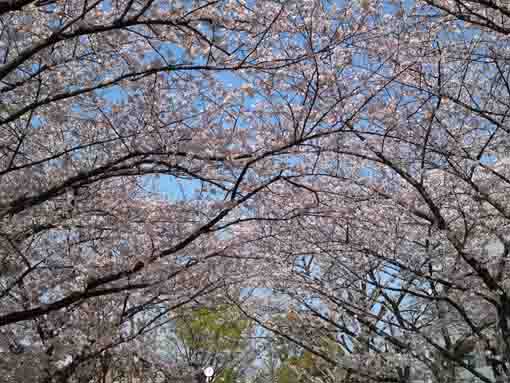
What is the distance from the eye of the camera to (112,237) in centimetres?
701

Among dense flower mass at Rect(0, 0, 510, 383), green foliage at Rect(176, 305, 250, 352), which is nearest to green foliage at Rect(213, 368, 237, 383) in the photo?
green foliage at Rect(176, 305, 250, 352)

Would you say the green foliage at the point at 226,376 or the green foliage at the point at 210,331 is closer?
the green foliage at the point at 210,331

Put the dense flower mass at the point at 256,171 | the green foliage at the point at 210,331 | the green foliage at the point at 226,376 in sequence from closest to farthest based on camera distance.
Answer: the dense flower mass at the point at 256,171
the green foliage at the point at 210,331
the green foliage at the point at 226,376

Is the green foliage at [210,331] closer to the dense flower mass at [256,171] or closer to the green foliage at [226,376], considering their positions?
the green foliage at [226,376]

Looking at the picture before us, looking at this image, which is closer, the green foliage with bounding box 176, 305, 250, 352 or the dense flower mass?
the dense flower mass

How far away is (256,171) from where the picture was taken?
5.29 m

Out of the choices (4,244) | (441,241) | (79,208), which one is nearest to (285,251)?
(441,241)

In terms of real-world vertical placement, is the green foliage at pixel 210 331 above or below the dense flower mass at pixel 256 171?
above

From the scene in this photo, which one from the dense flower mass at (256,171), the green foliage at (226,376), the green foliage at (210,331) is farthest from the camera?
the green foliage at (226,376)

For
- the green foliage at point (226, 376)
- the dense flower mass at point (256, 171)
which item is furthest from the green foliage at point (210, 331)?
the dense flower mass at point (256, 171)

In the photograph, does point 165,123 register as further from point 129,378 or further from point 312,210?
point 129,378

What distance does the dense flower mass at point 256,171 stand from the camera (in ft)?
14.0

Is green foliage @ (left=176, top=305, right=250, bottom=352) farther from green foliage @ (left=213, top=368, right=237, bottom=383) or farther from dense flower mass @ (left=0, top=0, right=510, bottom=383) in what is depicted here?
dense flower mass @ (left=0, top=0, right=510, bottom=383)

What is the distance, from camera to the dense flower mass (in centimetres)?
428
